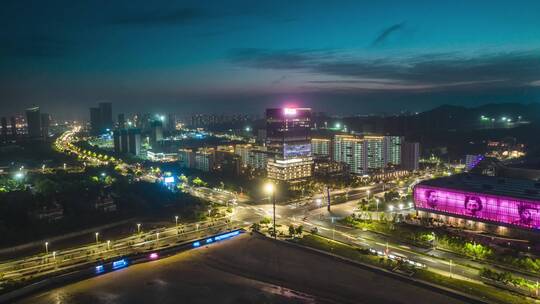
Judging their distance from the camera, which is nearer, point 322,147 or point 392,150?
point 392,150

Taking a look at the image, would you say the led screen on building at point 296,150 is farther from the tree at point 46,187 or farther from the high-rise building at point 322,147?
the tree at point 46,187

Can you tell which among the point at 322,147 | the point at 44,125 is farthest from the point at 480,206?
the point at 44,125

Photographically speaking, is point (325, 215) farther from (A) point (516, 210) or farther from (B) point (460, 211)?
(A) point (516, 210)

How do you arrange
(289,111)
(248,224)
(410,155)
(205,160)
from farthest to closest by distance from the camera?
(205,160) < (410,155) < (289,111) < (248,224)

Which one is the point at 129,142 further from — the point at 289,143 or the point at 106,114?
the point at 106,114

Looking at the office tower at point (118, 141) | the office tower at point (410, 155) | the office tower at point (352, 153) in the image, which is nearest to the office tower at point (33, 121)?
the office tower at point (118, 141)

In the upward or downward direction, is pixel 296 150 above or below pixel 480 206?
above
